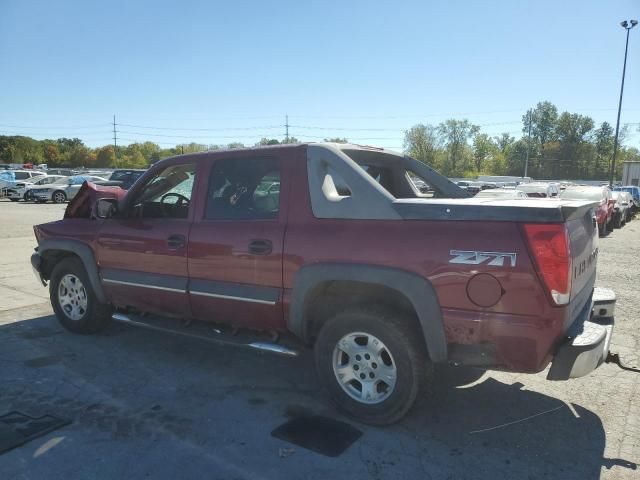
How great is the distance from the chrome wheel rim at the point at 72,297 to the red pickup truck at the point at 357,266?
0.38 m

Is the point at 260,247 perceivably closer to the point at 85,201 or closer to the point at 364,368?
the point at 364,368

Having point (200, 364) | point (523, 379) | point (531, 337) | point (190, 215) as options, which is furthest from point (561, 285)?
point (200, 364)

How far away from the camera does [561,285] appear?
2.82 m

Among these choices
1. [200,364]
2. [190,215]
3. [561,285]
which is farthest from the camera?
[200,364]

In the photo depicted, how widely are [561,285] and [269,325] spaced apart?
206 centimetres

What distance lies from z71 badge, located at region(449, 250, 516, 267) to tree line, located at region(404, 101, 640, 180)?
96577 millimetres

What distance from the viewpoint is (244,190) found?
4051 mm

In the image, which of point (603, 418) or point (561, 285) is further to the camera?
point (603, 418)

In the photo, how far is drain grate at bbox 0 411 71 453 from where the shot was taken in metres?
3.20

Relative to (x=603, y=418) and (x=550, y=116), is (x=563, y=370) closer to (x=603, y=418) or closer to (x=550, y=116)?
(x=603, y=418)

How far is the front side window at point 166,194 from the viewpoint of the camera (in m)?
4.59

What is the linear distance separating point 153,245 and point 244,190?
99cm

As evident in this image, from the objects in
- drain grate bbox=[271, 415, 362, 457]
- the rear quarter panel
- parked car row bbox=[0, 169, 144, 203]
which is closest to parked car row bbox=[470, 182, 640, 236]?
the rear quarter panel

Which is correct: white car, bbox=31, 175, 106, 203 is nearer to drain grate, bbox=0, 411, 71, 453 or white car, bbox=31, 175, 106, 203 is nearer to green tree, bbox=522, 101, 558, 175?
drain grate, bbox=0, 411, 71, 453
